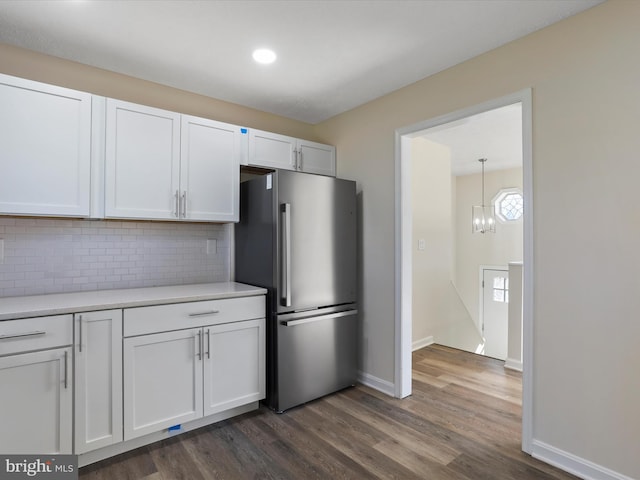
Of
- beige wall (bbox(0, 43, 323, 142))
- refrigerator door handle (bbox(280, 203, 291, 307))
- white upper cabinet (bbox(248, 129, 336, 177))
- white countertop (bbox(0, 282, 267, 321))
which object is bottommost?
white countertop (bbox(0, 282, 267, 321))

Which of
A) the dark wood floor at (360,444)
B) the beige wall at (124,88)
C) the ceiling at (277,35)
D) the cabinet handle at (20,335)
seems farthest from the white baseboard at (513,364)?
the cabinet handle at (20,335)

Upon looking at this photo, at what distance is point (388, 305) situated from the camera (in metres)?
2.96

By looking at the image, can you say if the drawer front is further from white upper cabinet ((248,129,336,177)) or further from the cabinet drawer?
white upper cabinet ((248,129,336,177))

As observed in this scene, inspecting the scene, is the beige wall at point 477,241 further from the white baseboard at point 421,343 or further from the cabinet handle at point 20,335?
the cabinet handle at point 20,335

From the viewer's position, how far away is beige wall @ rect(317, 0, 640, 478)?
1.75 meters

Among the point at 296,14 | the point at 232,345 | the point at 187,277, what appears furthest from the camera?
the point at 187,277

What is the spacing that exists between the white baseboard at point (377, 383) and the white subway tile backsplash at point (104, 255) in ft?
4.91

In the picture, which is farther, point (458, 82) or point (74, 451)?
point (458, 82)

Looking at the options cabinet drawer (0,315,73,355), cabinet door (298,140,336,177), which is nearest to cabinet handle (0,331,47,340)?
cabinet drawer (0,315,73,355)

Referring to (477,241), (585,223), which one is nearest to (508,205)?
(477,241)

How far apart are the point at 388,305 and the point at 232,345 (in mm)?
1286

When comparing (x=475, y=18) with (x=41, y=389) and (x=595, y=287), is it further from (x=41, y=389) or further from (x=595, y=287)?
(x=41, y=389)

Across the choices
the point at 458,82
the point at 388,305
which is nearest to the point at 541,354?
the point at 388,305

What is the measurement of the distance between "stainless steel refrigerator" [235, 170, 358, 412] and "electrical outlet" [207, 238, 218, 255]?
0.18 meters
